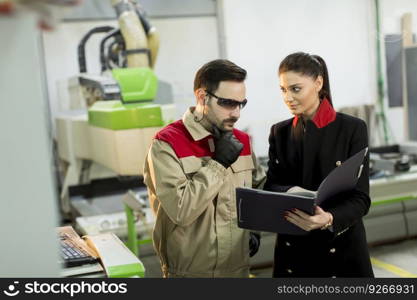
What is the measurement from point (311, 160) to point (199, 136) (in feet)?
1.34

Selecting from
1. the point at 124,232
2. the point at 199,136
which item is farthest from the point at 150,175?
the point at 124,232

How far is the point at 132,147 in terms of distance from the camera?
106 inches

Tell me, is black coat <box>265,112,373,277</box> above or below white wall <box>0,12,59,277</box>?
below

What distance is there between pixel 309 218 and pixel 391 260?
99.7 inches

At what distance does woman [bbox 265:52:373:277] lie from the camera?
1.71 meters

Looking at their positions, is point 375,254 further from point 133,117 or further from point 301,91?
point 301,91

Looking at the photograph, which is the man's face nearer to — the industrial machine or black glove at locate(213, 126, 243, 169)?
black glove at locate(213, 126, 243, 169)

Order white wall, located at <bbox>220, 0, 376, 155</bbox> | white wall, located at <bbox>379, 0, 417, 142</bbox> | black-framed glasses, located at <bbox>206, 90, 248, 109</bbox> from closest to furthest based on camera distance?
black-framed glasses, located at <bbox>206, 90, 248, 109</bbox> → white wall, located at <bbox>220, 0, 376, 155</bbox> → white wall, located at <bbox>379, 0, 417, 142</bbox>

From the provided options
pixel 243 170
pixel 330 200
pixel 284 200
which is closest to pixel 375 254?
pixel 330 200

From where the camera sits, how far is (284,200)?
155cm

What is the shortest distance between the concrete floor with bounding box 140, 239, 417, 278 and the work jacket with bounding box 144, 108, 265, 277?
152 centimetres

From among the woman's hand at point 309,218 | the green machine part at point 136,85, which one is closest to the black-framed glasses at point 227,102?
the woman's hand at point 309,218

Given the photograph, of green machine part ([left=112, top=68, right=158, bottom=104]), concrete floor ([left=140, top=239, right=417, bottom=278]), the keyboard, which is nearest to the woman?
the keyboard

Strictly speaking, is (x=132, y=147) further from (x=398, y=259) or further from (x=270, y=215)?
(x=398, y=259)
